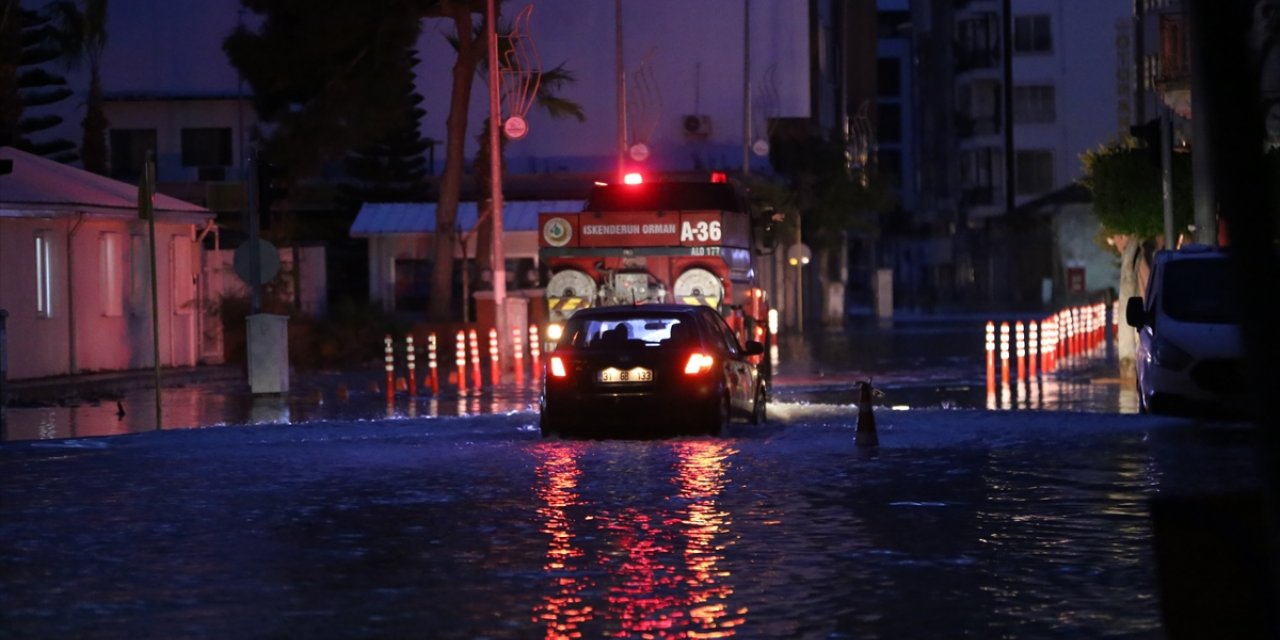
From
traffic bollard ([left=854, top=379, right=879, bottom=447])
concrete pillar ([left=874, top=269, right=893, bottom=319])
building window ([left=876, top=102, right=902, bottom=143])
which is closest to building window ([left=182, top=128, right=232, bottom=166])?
concrete pillar ([left=874, top=269, right=893, bottom=319])

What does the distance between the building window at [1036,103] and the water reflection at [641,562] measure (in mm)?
83700

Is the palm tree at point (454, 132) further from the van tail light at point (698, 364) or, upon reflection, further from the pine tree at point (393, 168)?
the van tail light at point (698, 364)

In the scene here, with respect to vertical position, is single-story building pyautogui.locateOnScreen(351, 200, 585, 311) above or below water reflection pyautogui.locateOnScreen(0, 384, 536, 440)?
above

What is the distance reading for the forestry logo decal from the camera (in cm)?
3272

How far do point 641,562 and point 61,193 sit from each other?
21.7m

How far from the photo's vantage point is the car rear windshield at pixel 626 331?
67.0 feet

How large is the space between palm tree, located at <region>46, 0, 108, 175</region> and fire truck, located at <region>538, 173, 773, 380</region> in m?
16.4

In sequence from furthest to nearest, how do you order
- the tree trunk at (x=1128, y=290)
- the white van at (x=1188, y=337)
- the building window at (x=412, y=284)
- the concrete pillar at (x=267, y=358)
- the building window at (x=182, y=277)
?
the building window at (x=412, y=284) < the building window at (x=182, y=277) < the tree trunk at (x=1128, y=290) < the concrete pillar at (x=267, y=358) < the white van at (x=1188, y=337)

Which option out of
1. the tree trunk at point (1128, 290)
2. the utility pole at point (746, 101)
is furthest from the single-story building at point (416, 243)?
the tree trunk at point (1128, 290)

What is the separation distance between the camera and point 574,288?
32.6 m

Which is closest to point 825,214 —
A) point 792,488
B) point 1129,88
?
point 1129,88

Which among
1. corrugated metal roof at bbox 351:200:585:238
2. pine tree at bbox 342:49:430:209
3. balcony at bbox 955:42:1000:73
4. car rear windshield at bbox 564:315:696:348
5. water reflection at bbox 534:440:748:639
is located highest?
balcony at bbox 955:42:1000:73

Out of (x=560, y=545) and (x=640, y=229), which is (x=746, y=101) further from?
(x=560, y=545)

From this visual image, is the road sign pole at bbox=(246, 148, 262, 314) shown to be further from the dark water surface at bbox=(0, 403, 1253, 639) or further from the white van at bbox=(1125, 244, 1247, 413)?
the white van at bbox=(1125, 244, 1247, 413)
